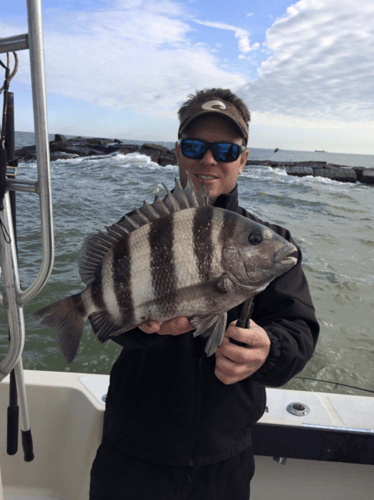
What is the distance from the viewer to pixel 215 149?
1938 mm

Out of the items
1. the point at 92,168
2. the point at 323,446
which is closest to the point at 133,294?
the point at 323,446

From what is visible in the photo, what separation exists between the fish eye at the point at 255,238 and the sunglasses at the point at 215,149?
0.68m

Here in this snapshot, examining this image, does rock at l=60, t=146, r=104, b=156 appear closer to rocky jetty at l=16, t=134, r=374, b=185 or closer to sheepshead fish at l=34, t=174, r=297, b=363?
rocky jetty at l=16, t=134, r=374, b=185

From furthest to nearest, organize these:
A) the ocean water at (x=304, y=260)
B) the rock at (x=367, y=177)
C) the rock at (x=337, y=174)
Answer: the rock at (x=337, y=174) < the rock at (x=367, y=177) < the ocean water at (x=304, y=260)

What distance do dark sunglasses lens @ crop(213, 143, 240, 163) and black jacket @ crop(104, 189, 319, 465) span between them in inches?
25.2

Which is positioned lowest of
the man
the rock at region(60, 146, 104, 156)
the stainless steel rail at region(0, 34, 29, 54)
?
the rock at region(60, 146, 104, 156)

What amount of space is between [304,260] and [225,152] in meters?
7.61

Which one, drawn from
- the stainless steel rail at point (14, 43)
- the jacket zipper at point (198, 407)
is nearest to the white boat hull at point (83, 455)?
the jacket zipper at point (198, 407)

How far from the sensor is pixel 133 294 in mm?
1386

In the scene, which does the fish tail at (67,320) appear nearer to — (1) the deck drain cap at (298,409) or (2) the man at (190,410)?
(2) the man at (190,410)

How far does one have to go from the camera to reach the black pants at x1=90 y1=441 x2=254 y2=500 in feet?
5.77

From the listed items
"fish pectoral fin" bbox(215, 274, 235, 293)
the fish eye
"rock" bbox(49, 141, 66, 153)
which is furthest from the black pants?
"rock" bbox(49, 141, 66, 153)

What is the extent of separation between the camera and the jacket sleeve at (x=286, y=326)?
1.56 metres

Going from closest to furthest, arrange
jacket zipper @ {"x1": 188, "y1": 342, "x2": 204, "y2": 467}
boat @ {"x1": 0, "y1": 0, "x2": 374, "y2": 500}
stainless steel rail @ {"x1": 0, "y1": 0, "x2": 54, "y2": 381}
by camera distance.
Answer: stainless steel rail @ {"x1": 0, "y1": 0, "x2": 54, "y2": 381} < jacket zipper @ {"x1": 188, "y1": 342, "x2": 204, "y2": 467} < boat @ {"x1": 0, "y1": 0, "x2": 374, "y2": 500}
